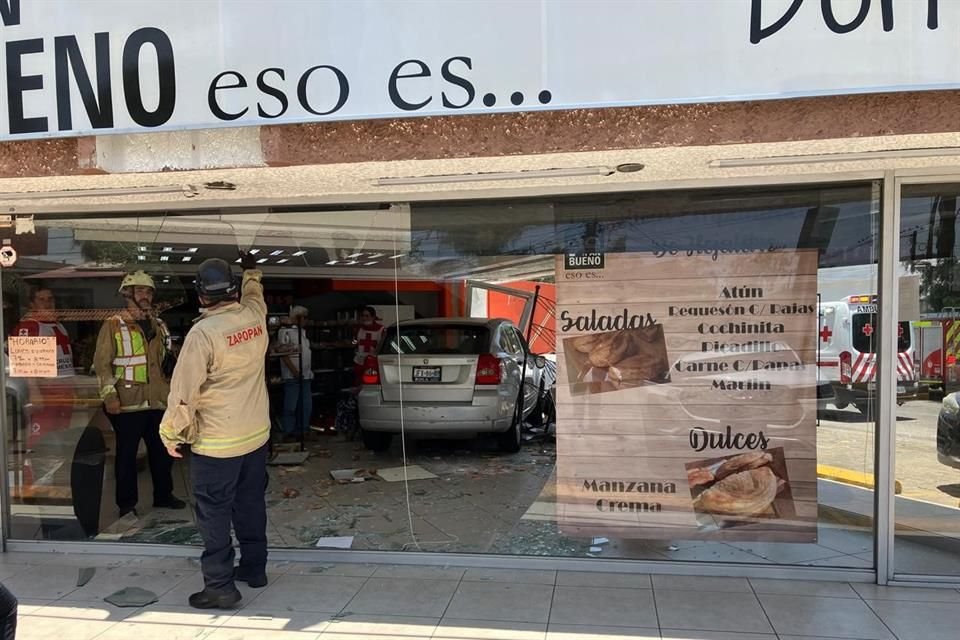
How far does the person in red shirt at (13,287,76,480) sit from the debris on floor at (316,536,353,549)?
235 cm

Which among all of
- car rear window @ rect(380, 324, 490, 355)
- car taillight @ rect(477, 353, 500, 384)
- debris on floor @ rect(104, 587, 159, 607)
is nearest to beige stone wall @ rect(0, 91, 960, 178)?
debris on floor @ rect(104, 587, 159, 607)

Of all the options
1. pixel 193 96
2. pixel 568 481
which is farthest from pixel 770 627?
pixel 193 96

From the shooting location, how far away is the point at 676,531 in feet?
13.7

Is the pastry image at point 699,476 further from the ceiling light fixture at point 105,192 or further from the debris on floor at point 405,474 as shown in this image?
the ceiling light fixture at point 105,192

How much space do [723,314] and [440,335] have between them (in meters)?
3.14

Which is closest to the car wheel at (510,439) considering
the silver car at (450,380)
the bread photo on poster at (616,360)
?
the silver car at (450,380)

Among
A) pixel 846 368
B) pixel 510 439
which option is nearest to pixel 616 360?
pixel 846 368

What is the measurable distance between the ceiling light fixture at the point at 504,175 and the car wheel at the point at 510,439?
354cm

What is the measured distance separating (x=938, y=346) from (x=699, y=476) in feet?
5.40

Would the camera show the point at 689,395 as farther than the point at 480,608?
Yes

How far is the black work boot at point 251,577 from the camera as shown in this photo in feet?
12.8

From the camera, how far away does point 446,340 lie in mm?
6535

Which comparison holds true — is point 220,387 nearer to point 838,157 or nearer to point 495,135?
point 495,135

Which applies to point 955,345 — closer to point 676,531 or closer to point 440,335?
point 676,531
